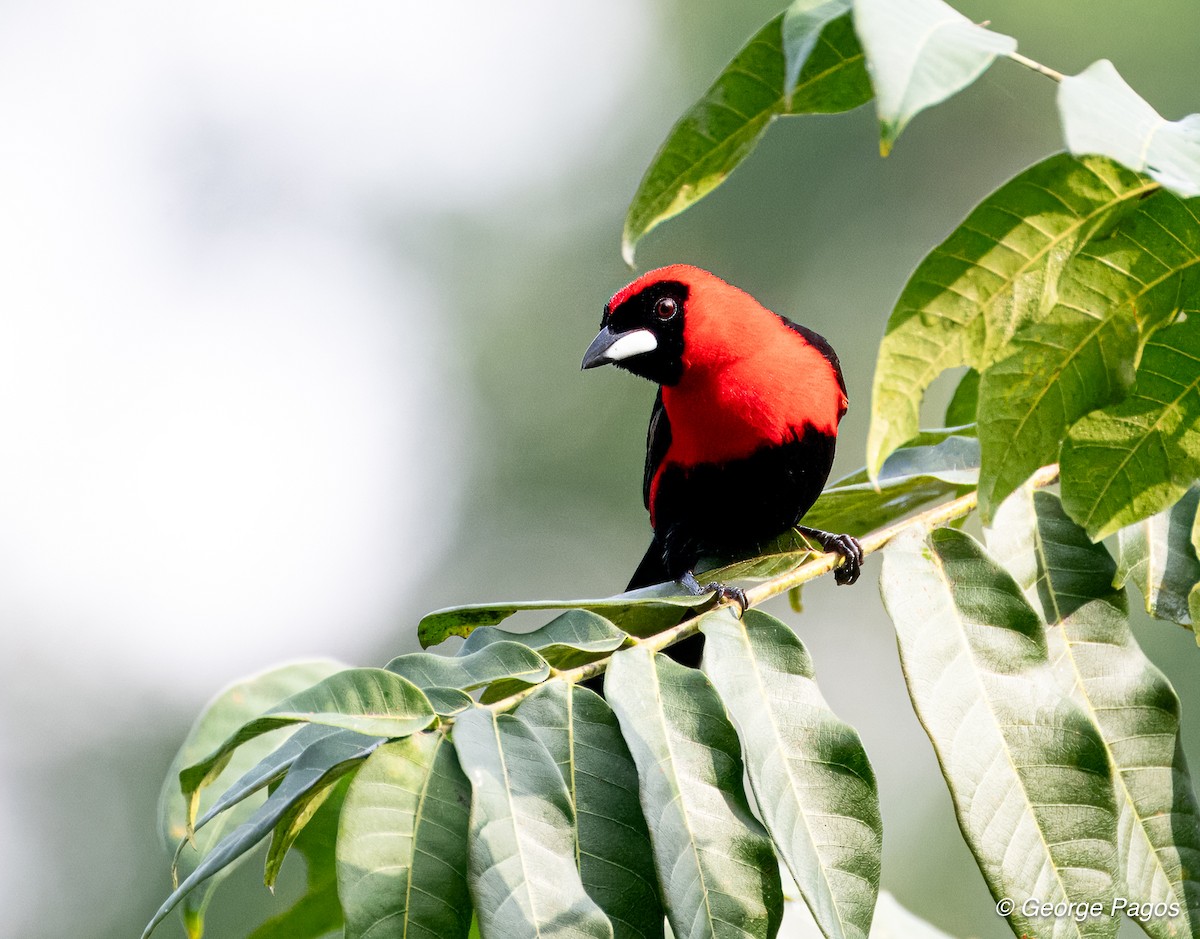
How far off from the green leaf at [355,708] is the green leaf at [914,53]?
0.85 meters

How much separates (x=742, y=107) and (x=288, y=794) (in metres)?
0.97

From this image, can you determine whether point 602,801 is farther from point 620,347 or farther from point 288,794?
point 620,347

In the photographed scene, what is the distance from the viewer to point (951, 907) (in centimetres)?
979

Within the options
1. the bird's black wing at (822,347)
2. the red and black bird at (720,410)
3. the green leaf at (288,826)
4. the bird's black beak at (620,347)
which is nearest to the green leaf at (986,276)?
the green leaf at (288,826)

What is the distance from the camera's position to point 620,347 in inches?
145

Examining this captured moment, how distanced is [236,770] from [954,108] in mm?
11381

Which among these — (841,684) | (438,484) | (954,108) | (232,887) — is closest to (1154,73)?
(954,108)

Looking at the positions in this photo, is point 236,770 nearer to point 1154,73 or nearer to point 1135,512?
point 1135,512

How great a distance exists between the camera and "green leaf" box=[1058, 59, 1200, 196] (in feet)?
3.40

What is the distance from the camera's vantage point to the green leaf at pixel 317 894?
1919mm

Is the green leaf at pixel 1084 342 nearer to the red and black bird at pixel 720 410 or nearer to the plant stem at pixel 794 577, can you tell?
the plant stem at pixel 794 577

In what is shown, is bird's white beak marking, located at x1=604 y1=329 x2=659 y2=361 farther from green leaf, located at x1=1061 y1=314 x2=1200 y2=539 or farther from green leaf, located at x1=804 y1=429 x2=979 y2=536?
green leaf, located at x1=1061 y1=314 x2=1200 y2=539

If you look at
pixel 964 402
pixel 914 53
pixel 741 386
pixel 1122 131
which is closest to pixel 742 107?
pixel 914 53

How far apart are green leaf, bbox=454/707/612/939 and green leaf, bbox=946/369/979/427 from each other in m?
1.20
